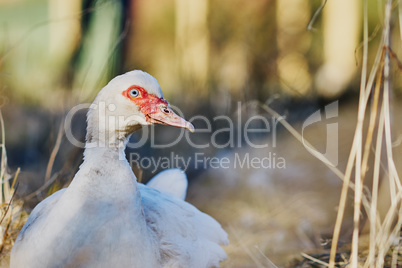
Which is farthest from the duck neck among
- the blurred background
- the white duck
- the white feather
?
the white feather

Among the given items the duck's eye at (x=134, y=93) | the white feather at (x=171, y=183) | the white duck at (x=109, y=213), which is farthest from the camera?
the white feather at (x=171, y=183)

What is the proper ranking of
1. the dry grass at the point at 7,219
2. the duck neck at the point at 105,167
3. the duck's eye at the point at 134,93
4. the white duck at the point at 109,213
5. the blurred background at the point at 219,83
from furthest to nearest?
the blurred background at the point at 219,83
the dry grass at the point at 7,219
the duck's eye at the point at 134,93
the duck neck at the point at 105,167
the white duck at the point at 109,213

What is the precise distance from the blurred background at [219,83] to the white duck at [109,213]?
59 centimetres

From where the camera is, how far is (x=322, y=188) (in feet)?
14.8

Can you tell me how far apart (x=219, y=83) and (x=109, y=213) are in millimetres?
4540

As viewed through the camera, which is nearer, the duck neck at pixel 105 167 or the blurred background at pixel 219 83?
the duck neck at pixel 105 167

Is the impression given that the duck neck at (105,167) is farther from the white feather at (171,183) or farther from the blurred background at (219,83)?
the white feather at (171,183)

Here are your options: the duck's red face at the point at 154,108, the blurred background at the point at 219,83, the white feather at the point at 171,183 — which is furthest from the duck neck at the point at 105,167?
the white feather at the point at 171,183

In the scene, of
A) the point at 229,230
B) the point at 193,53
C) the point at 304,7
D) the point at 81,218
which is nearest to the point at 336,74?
the point at 304,7

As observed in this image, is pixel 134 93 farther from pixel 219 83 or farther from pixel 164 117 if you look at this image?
pixel 219 83

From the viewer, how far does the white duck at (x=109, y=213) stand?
6.33 ft

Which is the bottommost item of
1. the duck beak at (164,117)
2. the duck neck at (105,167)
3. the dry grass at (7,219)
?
the dry grass at (7,219)

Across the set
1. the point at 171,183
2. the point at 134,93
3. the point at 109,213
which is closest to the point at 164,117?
the point at 134,93

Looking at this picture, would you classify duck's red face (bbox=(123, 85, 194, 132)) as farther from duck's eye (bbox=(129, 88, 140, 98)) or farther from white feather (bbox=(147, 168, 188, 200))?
white feather (bbox=(147, 168, 188, 200))
